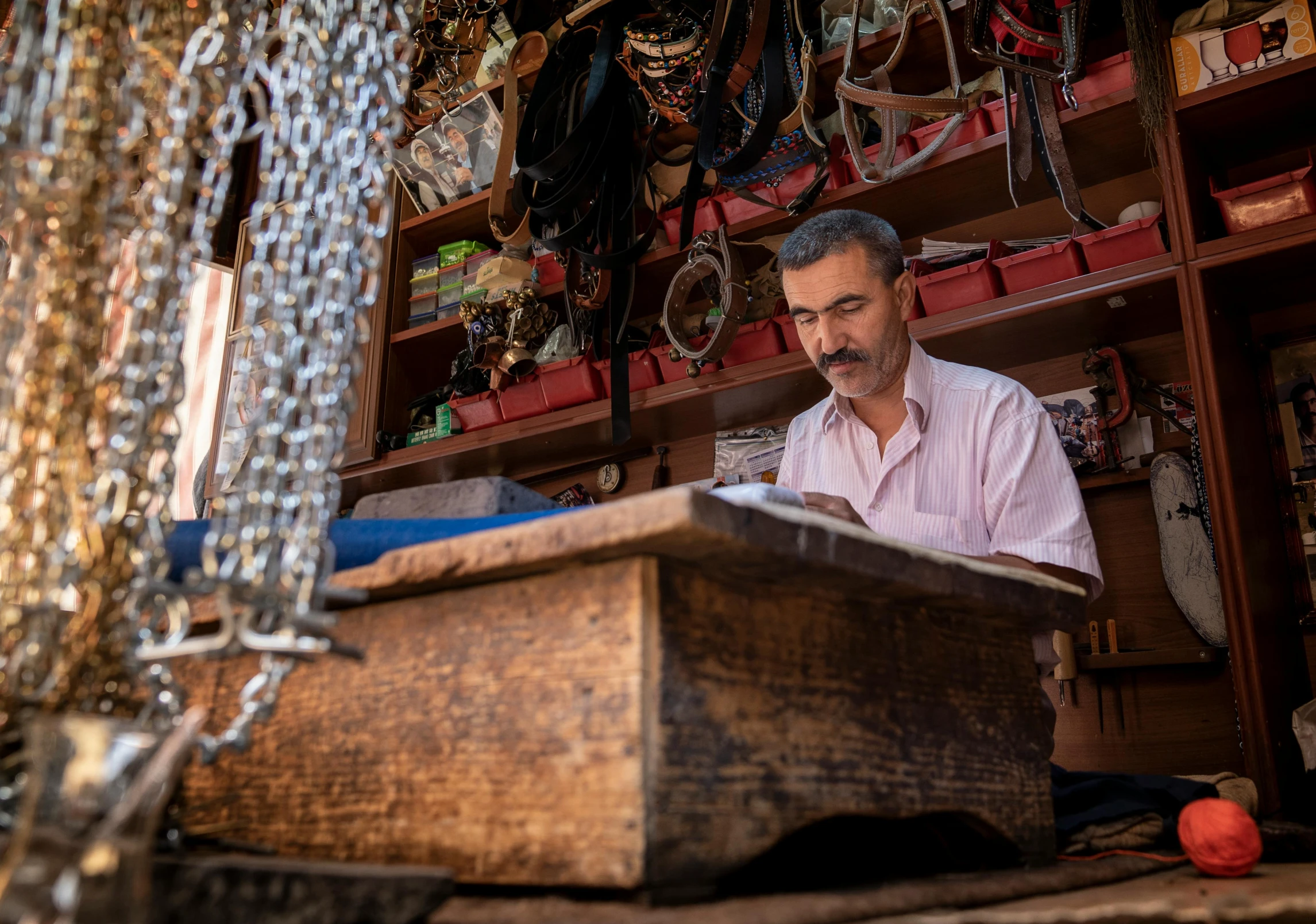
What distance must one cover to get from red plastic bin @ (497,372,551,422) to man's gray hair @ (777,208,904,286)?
3.25ft

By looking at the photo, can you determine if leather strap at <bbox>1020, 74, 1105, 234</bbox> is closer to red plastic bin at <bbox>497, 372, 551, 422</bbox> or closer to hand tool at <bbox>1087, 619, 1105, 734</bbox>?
hand tool at <bbox>1087, 619, 1105, 734</bbox>

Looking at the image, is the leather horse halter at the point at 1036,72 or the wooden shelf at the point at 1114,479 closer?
the leather horse halter at the point at 1036,72

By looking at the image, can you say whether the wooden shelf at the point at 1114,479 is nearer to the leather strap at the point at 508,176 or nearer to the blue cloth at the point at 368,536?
the leather strap at the point at 508,176

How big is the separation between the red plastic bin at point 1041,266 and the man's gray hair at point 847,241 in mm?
294

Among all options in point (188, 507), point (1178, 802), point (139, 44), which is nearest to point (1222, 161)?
point (1178, 802)

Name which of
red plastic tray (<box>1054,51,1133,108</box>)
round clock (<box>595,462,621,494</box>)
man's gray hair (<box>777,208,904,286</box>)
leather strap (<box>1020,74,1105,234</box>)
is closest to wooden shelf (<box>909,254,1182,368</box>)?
leather strap (<box>1020,74,1105,234</box>)

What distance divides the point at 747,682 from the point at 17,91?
0.57m

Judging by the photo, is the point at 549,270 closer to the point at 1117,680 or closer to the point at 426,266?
the point at 426,266

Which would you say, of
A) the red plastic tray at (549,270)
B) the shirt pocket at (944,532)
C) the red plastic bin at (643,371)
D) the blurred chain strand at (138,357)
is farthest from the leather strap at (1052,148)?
the blurred chain strand at (138,357)

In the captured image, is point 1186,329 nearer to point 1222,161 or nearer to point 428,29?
point 1222,161

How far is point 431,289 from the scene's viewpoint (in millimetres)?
3113

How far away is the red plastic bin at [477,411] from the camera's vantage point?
109 inches

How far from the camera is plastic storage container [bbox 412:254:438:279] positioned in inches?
123

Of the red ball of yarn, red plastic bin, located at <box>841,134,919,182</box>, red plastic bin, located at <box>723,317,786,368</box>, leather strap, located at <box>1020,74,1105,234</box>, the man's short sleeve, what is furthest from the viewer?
red plastic bin, located at <box>723,317,786,368</box>
